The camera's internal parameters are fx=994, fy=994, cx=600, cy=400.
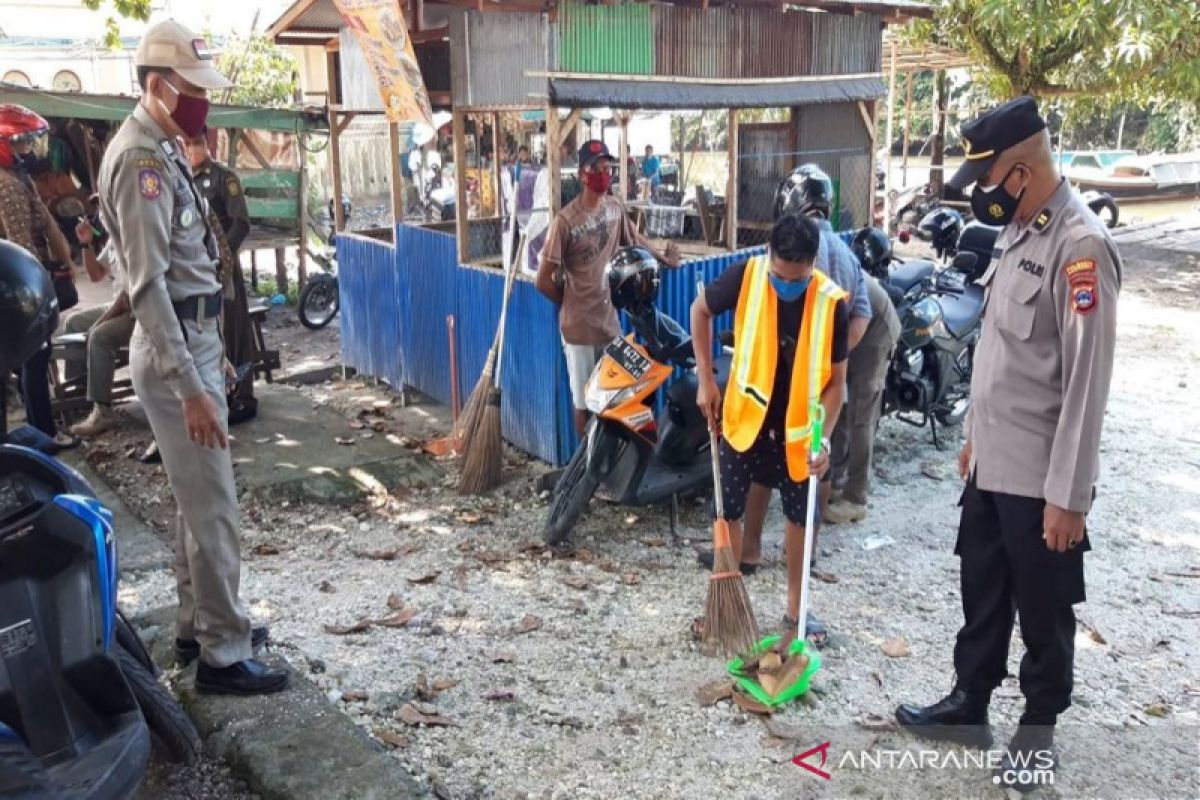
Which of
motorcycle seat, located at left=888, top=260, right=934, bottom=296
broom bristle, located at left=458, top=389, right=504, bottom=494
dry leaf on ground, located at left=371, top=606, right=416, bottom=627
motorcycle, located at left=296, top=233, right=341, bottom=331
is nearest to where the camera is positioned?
dry leaf on ground, located at left=371, top=606, right=416, bottom=627

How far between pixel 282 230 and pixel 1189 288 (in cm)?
1089

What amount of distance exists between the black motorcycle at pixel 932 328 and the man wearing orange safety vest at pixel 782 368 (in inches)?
86.1

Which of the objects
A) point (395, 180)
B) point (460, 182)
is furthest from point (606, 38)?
point (395, 180)

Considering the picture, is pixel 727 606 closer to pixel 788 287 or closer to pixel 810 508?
pixel 810 508

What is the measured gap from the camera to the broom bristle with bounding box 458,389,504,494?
5980 mm

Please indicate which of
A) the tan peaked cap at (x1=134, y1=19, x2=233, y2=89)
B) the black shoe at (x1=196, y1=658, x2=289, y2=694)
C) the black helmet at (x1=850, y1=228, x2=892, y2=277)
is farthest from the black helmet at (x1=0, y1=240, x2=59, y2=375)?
the black helmet at (x1=850, y1=228, x2=892, y2=277)

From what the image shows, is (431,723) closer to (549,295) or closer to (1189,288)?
(549,295)

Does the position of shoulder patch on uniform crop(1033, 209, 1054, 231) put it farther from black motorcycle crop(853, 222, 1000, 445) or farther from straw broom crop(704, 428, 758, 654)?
black motorcycle crop(853, 222, 1000, 445)

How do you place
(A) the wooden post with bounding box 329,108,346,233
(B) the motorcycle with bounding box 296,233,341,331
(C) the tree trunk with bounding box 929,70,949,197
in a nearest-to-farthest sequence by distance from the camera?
(A) the wooden post with bounding box 329,108,346,233 < (B) the motorcycle with bounding box 296,233,341,331 < (C) the tree trunk with bounding box 929,70,949,197

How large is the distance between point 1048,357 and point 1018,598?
0.78 m

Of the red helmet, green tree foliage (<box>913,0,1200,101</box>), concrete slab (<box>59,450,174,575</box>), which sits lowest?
concrete slab (<box>59,450,174,575</box>)

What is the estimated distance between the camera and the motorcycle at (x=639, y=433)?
16.6ft

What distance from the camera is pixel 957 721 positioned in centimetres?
348

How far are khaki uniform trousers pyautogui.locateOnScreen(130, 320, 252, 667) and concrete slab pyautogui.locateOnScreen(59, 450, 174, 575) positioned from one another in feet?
4.02
